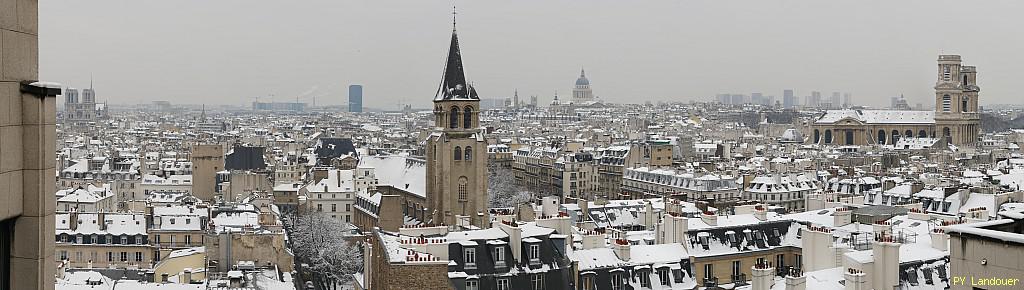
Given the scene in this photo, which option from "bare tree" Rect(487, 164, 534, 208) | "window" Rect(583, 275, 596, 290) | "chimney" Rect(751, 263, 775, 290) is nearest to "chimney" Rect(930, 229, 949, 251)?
"chimney" Rect(751, 263, 775, 290)

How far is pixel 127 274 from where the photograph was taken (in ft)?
103

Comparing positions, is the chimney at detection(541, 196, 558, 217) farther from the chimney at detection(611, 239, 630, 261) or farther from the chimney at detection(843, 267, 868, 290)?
the chimney at detection(843, 267, 868, 290)

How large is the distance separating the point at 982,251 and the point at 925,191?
39.5 metres

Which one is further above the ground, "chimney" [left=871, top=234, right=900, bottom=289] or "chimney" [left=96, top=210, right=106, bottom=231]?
"chimney" [left=871, top=234, right=900, bottom=289]

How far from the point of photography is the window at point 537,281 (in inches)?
827

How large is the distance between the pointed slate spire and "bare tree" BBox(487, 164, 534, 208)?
1120 centimetres

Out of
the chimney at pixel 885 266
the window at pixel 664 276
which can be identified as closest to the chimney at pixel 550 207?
the window at pixel 664 276

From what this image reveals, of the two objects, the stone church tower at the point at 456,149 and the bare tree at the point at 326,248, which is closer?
the bare tree at the point at 326,248

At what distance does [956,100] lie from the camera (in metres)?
125

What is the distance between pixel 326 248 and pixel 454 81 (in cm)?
992

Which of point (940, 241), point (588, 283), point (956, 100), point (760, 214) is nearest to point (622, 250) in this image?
point (588, 283)

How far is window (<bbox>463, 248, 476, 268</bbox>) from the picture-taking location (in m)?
20.5

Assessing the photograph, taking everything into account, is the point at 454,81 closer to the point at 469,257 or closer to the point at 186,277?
the point at 186,277

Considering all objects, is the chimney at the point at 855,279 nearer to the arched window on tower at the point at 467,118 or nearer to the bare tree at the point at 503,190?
the arched window on tower at the point at 467,118
